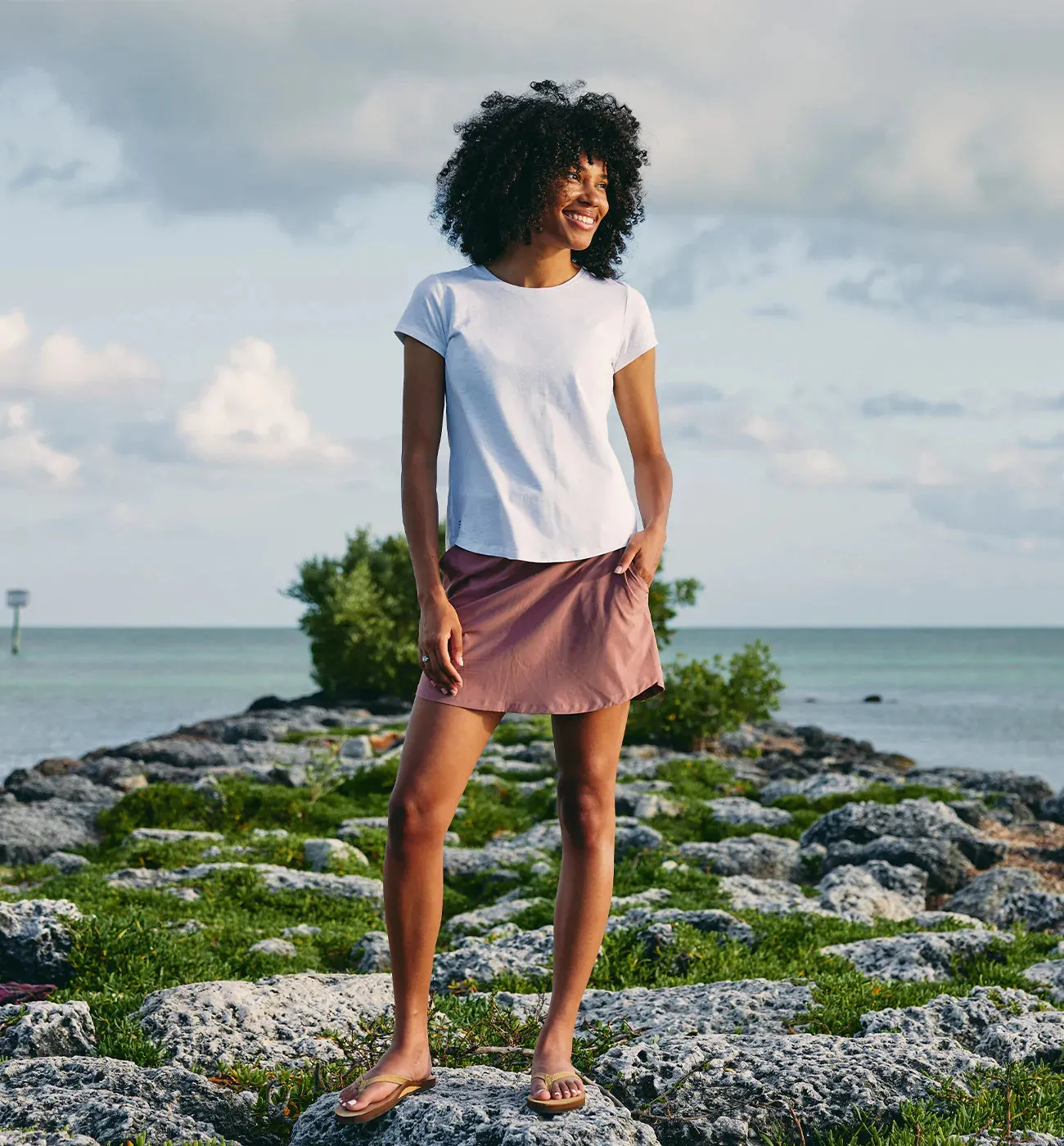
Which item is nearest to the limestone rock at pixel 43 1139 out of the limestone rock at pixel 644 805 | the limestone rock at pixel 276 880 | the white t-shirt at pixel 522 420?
the white t-shirt at pixel 522 420

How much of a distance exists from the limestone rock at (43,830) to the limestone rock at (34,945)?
4.11 meters

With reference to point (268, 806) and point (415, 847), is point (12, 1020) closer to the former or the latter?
point (415, 847)

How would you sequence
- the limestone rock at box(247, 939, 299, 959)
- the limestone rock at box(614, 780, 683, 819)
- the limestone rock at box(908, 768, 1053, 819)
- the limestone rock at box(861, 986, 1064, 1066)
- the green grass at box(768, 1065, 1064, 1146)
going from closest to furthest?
the green grass at box(768, 1065, 1064, 1146)
the limestone rock at box(861, 986, 1064, 1066)
the limestone rock at box(247, 939, 299, 959)
the limestone rock at box(614, 780, 683, 819)
the limestone rock at box(908, 768, 1053, 819)

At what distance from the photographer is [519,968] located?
19.0 feet

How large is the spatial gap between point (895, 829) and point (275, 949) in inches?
230

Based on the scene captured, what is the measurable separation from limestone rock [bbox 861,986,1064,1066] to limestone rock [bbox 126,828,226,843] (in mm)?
6094

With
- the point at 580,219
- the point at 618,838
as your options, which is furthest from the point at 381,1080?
the point at 618,838

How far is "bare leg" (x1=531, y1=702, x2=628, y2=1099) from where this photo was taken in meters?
3.49

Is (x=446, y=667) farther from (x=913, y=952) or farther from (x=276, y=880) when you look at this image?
(x=276, y=880)

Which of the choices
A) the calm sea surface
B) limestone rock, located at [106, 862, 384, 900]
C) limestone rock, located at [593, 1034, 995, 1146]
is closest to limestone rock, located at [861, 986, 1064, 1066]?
limestone rock, located at [593, 1034, 995, 1146]

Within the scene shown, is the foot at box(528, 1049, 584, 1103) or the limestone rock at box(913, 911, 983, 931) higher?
the foot at box(528, 1049, 584, 1103)

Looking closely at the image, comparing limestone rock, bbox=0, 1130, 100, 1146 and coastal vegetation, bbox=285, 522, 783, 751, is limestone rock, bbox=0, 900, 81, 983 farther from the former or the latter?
coastal vegetation, bbox=285, 522, 783, 751

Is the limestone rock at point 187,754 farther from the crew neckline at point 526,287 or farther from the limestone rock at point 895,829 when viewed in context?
the crew neckline at point 526,287

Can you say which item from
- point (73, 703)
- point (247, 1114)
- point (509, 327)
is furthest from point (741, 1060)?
point (73, 703)
